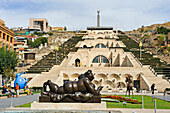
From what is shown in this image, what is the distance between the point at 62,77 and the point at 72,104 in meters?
24.8

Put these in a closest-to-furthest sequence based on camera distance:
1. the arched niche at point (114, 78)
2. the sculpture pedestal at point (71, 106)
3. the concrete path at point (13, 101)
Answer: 1. the sculpture pedestal at point (71, 106)
2. the concrete path at point (13, 101)
3. the arched niche at point (114, 78)

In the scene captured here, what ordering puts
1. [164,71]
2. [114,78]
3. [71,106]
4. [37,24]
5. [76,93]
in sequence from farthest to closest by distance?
[37,24] < [164,71] < [114,78] < [76,93] < [71,106]

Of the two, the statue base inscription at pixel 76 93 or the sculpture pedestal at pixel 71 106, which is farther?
the statue base inscription at pixel 76 93

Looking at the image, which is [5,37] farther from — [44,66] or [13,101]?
[13,101]

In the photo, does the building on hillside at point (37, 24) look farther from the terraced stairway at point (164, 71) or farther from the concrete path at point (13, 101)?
the concrete path at point (13, 101)

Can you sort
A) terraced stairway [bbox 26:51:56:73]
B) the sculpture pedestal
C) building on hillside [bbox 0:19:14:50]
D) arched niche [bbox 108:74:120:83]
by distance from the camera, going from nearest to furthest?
the sculpture pedestal, arched niche [bbox 108:74:120:83], terraced stairway [bbox 26:51:56:73], building on hillside [bbox 0:19:14:50]

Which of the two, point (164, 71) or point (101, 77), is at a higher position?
point (164, 71)

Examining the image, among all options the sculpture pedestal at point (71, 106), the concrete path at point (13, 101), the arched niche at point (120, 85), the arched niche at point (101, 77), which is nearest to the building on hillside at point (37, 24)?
the arched niche at point (101, 77)

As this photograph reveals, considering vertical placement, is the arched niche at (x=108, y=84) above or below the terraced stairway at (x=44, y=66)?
below

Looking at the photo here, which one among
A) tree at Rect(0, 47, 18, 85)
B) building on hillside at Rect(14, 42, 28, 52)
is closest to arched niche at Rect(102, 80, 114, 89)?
tree at Rect(0, 47, 18, 85)

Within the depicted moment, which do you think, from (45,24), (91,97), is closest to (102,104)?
(91,97)

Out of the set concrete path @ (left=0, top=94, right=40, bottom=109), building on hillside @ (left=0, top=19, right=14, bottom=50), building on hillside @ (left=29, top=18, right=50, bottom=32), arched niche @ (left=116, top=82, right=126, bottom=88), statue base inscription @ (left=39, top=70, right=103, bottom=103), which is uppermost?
building on hillside @ (left=29, top=18, right=50, bottom=32)

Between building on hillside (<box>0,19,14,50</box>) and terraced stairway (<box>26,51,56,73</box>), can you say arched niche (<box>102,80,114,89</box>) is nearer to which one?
terraced stairway (<box>26,51,56,73</box>)

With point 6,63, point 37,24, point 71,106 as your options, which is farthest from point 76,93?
point 37,24
